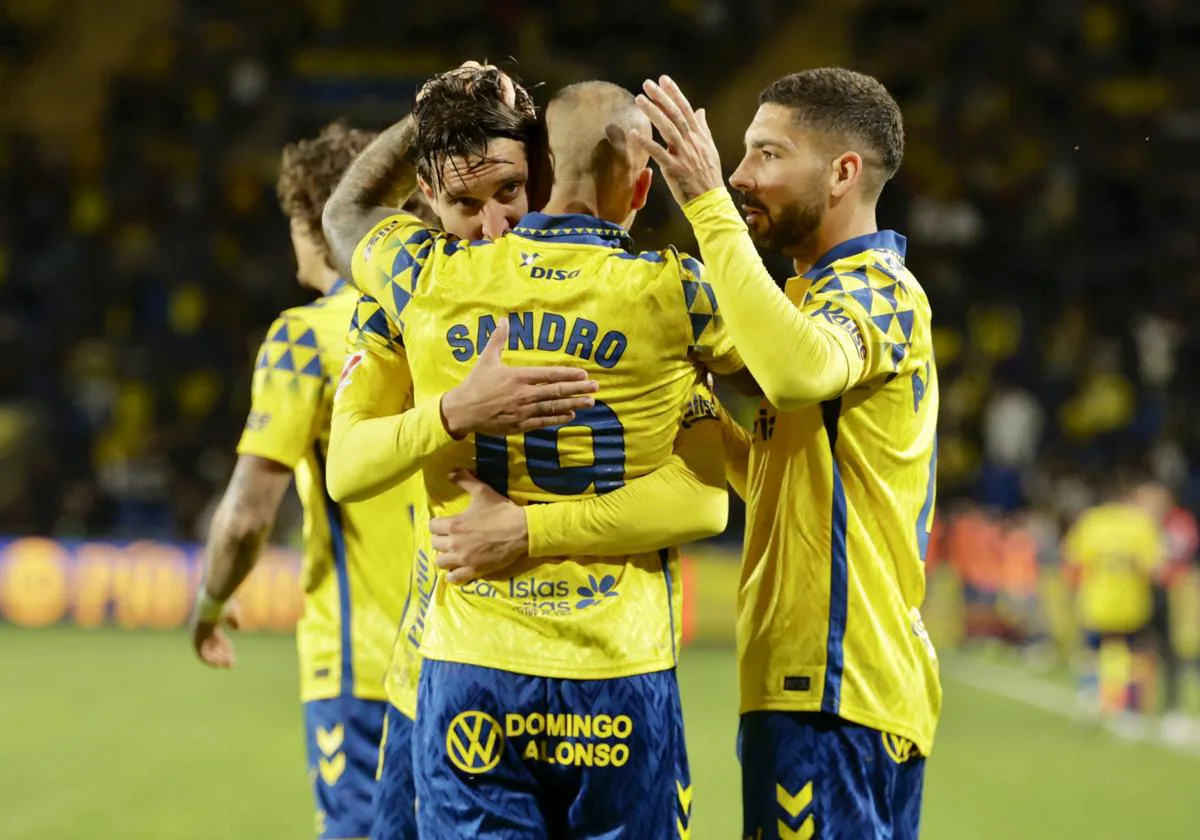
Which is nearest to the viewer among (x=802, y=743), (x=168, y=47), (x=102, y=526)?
(x=802, y=743)

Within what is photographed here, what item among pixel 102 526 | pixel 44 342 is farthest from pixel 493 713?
pixel 44 342

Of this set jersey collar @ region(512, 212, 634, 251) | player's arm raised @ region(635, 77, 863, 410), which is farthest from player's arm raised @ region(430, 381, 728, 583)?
jersey collar @ region(512, 212, 634, 251)

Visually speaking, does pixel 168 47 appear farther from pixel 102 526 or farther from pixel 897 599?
pixel 897 599

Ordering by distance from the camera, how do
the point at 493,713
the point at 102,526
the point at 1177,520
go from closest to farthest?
the point at 493,713, the point at 1177,520, the point at 102,526

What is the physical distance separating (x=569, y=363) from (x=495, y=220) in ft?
1.28

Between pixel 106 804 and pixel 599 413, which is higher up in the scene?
pixel 599 413

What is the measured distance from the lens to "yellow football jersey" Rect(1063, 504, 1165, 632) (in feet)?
38.5

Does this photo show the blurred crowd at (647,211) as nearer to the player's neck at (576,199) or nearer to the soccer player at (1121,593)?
the soccer player at (1121,593)

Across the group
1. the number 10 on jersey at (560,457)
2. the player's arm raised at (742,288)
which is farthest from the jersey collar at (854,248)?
the number 10 on jersey at (560,457)

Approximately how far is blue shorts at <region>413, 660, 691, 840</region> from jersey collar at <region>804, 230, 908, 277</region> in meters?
0.92

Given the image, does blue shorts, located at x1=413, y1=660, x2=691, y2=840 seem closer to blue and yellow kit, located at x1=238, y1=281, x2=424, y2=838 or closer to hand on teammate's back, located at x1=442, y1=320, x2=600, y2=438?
hand on teammate's back, located at x1=442, y1=320, x2=600, y2=438

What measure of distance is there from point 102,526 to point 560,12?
9.05 metres

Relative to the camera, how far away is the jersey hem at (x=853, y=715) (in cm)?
297

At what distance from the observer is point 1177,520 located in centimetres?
1482
